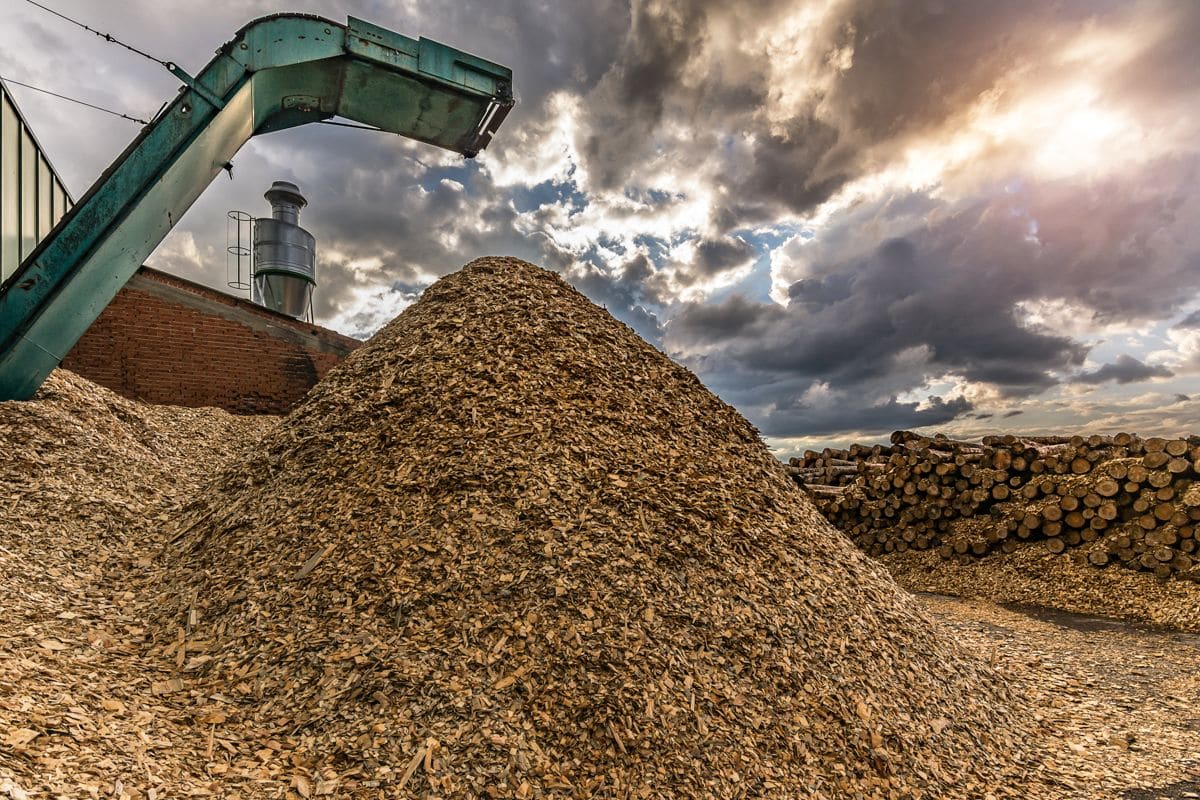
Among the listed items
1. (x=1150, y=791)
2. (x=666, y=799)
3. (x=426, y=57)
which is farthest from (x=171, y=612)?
(x=426, y=57)

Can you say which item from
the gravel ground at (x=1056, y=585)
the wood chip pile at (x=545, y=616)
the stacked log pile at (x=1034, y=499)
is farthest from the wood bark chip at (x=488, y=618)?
the stacked log pile at (x=1034, y=499)

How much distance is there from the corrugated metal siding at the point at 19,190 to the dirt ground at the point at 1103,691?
10.2 metres

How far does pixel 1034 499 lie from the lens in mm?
8234

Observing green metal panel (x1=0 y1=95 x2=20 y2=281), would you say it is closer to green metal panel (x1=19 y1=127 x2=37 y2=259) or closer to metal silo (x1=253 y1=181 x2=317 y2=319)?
green metal panel (x1=19 y1=127 x2=37 y2=259)

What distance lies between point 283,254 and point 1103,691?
66.8ft

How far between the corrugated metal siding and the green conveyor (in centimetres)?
91

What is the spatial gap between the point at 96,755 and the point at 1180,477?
10.3 m

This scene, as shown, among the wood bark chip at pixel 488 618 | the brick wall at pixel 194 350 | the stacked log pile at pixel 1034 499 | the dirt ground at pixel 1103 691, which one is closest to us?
the wood bark chip at pixel 488 618

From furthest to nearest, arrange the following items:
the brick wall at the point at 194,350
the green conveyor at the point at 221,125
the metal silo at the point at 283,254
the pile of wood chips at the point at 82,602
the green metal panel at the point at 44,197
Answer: the metal silo at the point at 283,254 → the brick wall at the point at 194,350 → the green metal panel at the point at 44,197 → the green conveyor at the point at 221,125 → the pile of wood chips at the point at 82,602

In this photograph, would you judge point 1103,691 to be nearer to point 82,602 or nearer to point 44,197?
point 82,602

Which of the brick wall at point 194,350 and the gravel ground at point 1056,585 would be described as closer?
the gravel ground at point 1056,585

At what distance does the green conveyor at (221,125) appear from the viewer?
6043 millimetres

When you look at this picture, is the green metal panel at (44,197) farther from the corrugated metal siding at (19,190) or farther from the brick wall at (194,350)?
the brick wall at (194,350)

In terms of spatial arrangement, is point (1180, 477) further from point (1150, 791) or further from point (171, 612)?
point (171, 612)
